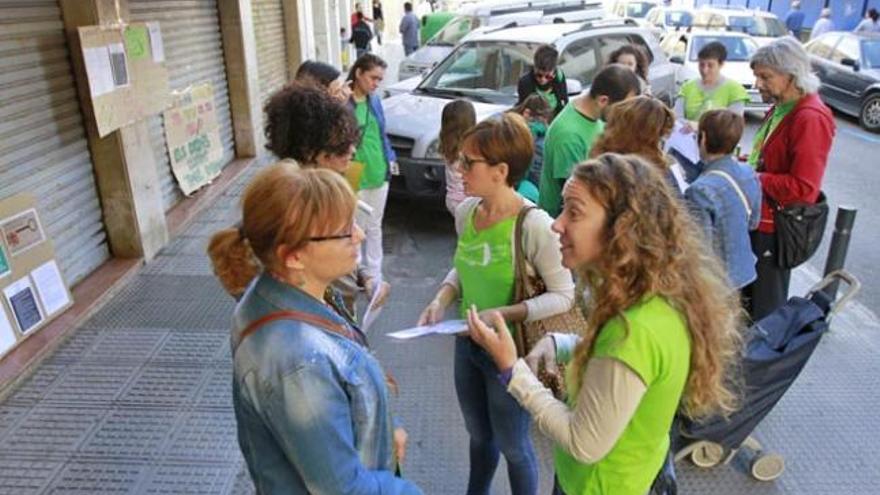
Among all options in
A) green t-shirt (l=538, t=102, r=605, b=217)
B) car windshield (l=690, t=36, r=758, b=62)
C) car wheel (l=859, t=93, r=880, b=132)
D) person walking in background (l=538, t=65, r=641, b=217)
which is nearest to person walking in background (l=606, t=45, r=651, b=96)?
person walking in background (l=538, t=65, r=641, b=217)

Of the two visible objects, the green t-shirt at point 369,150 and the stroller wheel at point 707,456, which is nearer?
Result: the stroller wheel at point 707,456

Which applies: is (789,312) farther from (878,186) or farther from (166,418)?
(878,186)

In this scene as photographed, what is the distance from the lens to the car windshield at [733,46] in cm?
1267

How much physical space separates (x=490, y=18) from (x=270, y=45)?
5.58 meters

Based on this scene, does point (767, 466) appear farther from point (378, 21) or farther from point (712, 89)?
point (378, 21)

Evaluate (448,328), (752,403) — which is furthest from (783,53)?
(448,328)

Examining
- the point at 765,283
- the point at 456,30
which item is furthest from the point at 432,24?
the point at 765,283

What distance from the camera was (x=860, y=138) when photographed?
1116 centimetres

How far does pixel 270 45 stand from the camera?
35.5ft

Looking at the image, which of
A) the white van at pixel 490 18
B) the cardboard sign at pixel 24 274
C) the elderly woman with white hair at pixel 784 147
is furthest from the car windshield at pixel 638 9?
the cardboard sign at pixel 24 274

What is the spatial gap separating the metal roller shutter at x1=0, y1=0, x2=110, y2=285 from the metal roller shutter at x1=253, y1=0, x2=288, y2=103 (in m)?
4.81

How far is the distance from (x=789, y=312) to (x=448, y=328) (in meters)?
1.77

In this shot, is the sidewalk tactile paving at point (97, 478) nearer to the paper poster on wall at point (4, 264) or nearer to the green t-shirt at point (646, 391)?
the paper poster on wall at point (4, 264)

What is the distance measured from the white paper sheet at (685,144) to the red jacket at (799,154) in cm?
61
